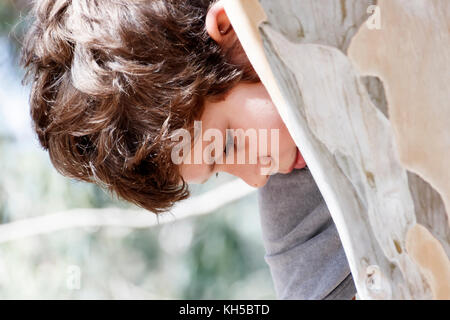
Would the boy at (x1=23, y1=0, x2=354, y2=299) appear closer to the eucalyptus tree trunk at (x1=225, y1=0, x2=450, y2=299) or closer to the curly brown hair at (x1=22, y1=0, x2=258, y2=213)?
the curly brown hair at (x1=22, y1=0, x2=258, y2=213)

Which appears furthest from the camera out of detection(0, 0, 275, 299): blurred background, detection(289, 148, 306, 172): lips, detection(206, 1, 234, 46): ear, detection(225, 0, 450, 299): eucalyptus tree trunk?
detection(0, 0, 275, 299): blurred background

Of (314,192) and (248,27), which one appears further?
(314,192)

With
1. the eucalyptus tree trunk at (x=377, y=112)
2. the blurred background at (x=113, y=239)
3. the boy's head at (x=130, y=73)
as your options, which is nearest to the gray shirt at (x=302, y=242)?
the boy's head at (x=130, y=73)

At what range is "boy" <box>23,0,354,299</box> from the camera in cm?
71

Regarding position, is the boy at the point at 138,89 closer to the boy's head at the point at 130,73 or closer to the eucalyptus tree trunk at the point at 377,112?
the boy's head at the point at 130,73

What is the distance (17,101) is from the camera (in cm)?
196

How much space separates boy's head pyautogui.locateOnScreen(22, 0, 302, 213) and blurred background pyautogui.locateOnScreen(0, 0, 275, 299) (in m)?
1.26

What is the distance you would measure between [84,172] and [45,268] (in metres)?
1.41

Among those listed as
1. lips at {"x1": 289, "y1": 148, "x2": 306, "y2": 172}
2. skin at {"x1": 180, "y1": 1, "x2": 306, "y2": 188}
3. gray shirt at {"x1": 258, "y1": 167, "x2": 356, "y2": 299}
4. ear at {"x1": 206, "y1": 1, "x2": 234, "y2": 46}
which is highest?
ear at {"x1": 206, "y1": 1, "x2": 234, "y2": 46}

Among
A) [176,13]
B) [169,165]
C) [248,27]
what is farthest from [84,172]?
[248,27]

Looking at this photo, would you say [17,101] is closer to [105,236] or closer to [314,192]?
[105,236]

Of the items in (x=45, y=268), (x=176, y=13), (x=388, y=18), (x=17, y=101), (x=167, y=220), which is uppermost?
(x=17, y=101)

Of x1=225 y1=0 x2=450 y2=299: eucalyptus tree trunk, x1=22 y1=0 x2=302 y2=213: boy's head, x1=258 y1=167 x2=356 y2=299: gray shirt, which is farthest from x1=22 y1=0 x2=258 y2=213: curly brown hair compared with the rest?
x1=258 y1=167 x2=356 y2=299: gray shirt

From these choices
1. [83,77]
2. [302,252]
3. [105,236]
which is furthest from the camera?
[105,236]
